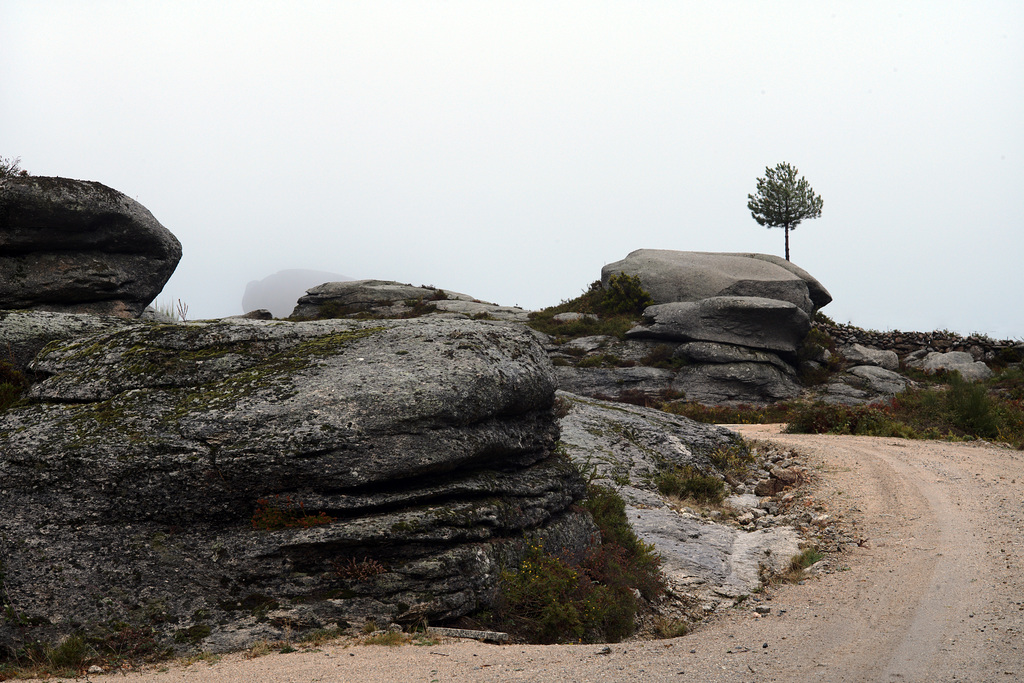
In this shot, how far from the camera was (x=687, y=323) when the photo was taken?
30578mm

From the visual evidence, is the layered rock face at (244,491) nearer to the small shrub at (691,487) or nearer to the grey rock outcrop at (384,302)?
the small shrub at (691,487)

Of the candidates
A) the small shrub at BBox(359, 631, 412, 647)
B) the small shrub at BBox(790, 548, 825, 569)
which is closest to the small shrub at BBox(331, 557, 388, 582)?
the small shrub at BBox(359, 631, 412, 647)

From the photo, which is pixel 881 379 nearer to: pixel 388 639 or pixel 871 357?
pixel 871 357

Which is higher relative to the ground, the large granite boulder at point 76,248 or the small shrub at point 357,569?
the large granite boulder at point 76,248

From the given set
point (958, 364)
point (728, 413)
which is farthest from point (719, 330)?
point (958, 364)

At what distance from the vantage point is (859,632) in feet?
23.4

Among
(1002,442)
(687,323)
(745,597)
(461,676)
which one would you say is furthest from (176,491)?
(687,323)

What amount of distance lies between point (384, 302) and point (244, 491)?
3180cm

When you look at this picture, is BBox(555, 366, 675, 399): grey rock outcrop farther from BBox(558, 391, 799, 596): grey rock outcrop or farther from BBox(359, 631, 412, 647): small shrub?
BBox(359, 631, 412, 647): small shrub

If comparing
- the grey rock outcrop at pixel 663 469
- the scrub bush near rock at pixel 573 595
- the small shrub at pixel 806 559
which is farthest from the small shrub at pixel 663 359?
the scrub bush near rock at pixel 573 595

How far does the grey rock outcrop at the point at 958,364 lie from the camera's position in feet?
Result: 106

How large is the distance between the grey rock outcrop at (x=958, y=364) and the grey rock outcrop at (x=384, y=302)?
839 inches

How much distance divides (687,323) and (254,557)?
87.0 feet

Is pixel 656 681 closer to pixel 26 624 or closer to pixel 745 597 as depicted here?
pixel 745 597
